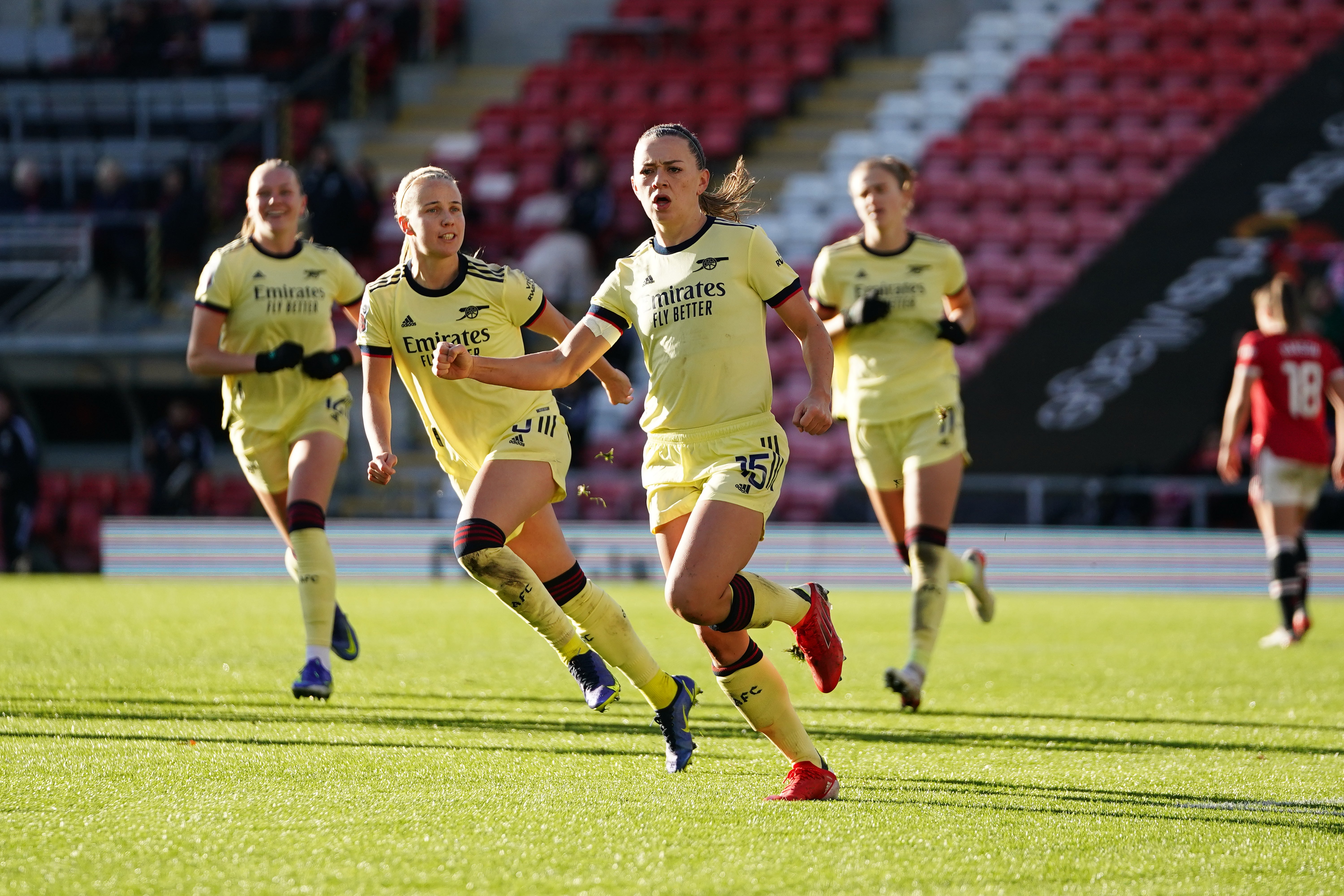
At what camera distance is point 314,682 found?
22.0ft

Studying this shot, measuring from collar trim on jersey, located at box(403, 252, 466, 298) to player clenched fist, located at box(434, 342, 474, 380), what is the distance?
1171mm

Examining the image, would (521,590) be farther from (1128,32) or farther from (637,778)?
(1128,32)

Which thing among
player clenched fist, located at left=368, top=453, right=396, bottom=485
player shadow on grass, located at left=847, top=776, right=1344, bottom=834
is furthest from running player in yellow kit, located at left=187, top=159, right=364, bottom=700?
player shadow on grass, located at left=847, top=776, right=1344, bottom=834

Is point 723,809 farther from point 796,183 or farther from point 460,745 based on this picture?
point 796,183

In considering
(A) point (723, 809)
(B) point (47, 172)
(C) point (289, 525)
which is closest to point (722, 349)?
(A) point (723, 809)

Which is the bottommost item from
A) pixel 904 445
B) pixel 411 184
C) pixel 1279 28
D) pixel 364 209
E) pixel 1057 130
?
pixel 364 209

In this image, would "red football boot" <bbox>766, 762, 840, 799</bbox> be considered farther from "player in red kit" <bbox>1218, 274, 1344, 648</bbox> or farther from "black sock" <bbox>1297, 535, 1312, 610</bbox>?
"black sock" <bbox>1297, 535, 1312, 610</bbox>

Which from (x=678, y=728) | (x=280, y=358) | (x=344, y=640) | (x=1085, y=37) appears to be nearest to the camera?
(x=678, y=728)

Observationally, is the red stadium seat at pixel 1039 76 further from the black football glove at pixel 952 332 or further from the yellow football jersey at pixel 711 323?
the yellow football jersey at pixel 711 323

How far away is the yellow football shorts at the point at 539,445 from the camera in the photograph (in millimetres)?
5777

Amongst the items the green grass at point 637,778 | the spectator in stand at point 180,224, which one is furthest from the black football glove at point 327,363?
the spectator in stand at point 180,224

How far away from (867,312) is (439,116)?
54.3ft

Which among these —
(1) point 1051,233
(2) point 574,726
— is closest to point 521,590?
(2) point 574,726

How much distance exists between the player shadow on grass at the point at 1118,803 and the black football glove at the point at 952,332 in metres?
2.71
